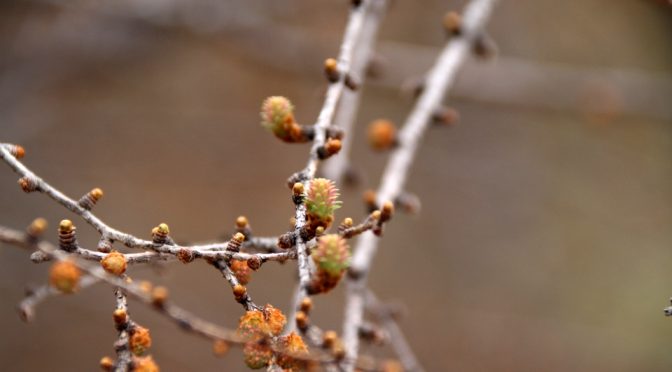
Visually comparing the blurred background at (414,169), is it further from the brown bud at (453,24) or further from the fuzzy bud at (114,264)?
the fuzzy bud at (114,264)

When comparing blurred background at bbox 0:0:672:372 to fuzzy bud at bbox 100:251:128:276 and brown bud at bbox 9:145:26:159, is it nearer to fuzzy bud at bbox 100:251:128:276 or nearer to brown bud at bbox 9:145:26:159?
brown bud at bbox 9:145:26:159

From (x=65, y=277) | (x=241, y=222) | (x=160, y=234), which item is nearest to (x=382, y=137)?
(x=241, y=222)

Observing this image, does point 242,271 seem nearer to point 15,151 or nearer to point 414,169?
point 15,151

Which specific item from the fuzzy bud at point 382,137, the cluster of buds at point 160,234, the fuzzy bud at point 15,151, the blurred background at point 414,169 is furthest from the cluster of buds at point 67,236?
the blurred background at point 414,169

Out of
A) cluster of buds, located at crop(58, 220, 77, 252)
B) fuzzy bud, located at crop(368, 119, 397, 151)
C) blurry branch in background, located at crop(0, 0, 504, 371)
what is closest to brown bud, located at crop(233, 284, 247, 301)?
blurry branch in background, located at crop(0, 0, 504, 371)

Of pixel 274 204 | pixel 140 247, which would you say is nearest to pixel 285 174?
pixel 274 204

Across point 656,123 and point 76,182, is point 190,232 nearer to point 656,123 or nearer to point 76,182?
point 76,182
